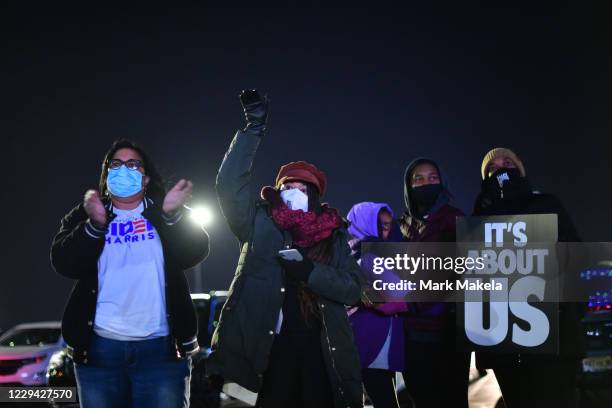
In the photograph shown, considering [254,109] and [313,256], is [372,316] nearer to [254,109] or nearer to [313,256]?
[313,256]

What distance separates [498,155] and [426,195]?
0.84 meters

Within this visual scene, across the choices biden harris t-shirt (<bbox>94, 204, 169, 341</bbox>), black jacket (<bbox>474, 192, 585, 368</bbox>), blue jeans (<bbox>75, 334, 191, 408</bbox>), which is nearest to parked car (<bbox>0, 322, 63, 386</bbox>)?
blue jeans (<bbox>75, 334, 191, 408</bbox>)

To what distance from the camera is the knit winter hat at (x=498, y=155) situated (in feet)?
17.1

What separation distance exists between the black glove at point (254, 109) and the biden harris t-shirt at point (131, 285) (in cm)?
94

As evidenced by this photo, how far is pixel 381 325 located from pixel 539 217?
1803 mm

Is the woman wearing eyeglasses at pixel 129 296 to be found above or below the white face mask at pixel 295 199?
below

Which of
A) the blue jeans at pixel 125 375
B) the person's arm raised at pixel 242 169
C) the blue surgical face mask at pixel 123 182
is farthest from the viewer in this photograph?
the person's arm raised at pixel 242 169

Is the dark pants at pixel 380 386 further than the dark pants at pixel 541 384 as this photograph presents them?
Yes

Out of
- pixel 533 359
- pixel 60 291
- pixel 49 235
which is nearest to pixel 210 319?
pixel 533 359

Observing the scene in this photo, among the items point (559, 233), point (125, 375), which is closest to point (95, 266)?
point (125, 375)

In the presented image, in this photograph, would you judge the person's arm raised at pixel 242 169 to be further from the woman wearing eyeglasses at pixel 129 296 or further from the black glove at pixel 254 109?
the woman wearing eyeglasses at pixel 129 296

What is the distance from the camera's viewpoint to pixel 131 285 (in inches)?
161

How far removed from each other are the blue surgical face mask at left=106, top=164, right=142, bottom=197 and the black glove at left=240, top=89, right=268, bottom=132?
78cm

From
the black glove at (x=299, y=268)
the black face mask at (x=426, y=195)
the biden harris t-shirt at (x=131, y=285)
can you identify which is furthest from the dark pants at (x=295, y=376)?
the black face mask at (x=426, y=195)
